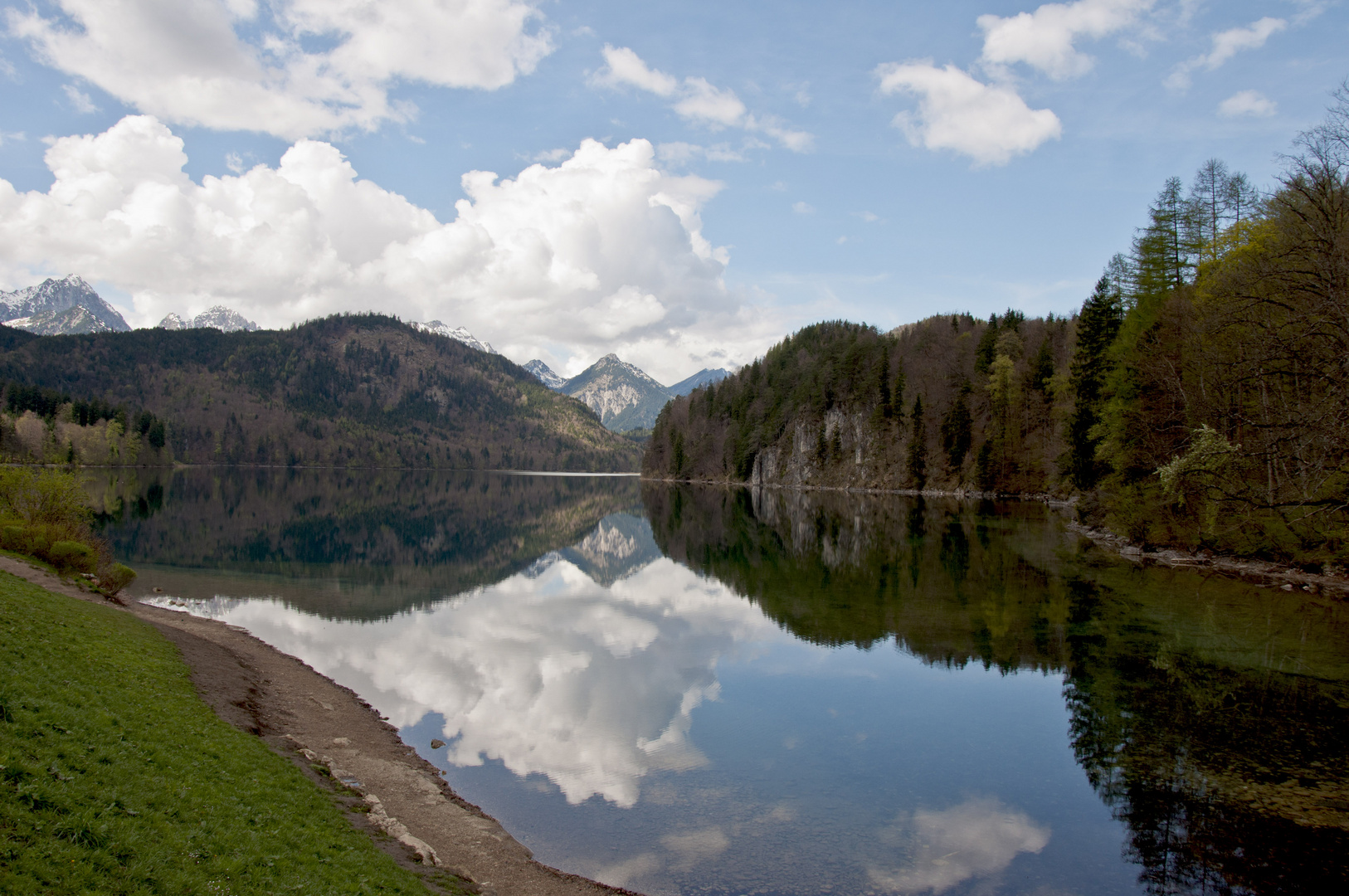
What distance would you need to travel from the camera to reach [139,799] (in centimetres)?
802

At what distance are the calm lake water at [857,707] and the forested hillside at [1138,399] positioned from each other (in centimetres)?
507

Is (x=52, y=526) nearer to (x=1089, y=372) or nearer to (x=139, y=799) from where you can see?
(x=139, y=799)

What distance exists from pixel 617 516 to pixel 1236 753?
235 ft

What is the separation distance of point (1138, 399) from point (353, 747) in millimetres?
46620

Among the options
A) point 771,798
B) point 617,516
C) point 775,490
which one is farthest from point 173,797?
point 775,490

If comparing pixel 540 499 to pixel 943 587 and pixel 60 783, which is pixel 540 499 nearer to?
pixel 943 587

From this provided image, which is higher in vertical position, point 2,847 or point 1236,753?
point 2,847

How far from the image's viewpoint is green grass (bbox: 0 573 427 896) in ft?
21.1

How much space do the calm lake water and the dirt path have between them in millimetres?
660

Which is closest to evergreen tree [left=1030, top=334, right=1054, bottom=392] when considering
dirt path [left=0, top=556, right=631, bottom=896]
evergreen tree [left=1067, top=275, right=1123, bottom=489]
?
evergreen tree [left=1067, top=275, right=1123, bottom=489]

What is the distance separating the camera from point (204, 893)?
6648mm

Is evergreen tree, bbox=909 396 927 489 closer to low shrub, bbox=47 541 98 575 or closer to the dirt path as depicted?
the dirt path

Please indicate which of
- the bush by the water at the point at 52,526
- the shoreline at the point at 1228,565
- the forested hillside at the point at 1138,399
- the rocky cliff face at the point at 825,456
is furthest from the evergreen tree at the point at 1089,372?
the bush by the water at the point at 52,526

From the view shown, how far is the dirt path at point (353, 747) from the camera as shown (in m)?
10.6
